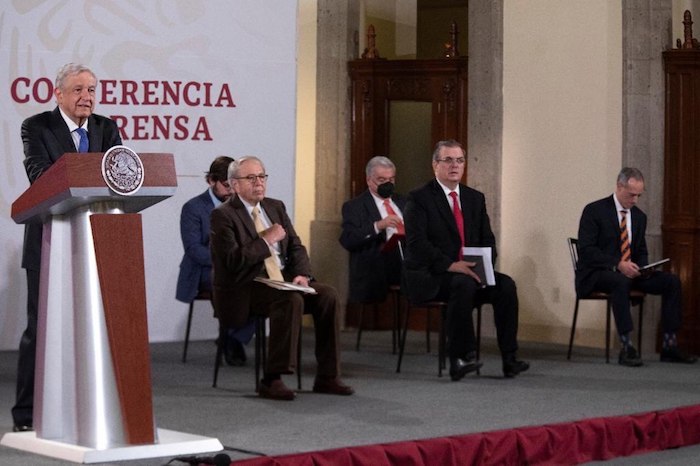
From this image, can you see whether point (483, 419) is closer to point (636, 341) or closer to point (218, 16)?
point (636, 341)

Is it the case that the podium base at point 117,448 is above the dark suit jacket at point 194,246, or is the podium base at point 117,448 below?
below

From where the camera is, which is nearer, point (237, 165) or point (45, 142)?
point (45, 142)

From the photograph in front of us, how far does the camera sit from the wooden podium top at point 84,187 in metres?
4.36

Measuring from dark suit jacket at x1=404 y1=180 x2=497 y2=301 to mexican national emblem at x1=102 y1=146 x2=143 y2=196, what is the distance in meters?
2.95

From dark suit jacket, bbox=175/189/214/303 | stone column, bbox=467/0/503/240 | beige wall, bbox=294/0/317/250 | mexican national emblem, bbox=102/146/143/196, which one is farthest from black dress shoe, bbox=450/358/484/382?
beige wall, bbox=294/0/317/250

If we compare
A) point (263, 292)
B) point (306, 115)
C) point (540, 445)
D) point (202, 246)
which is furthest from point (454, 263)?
point (306, 115)

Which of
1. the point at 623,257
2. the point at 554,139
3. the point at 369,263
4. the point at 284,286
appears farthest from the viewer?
the point at 554,139

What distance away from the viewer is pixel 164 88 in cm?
840

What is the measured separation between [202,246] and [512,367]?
1959 mm

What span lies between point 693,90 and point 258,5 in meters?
2.89

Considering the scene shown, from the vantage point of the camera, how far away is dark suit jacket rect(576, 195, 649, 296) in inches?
314

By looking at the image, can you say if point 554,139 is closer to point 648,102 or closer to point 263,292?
point 648,102

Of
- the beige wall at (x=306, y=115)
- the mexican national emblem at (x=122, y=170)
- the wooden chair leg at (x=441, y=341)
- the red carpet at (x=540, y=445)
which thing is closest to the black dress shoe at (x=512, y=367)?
the wooden chair leg at (x=441, y=341)

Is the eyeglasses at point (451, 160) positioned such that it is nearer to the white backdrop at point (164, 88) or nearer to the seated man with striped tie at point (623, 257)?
the seated man with striped tie at point (623, 257)
